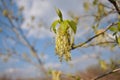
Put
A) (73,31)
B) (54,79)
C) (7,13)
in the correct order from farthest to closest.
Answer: (7,13), (54,79), (73,31)

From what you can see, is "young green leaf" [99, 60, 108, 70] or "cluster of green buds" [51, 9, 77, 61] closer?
"cluster of green buds" [51, 9, 77, 61]

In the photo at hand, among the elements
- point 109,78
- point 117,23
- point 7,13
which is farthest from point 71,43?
point 7,13

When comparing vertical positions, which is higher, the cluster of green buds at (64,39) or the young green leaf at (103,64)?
the young green leaf at (103,64)

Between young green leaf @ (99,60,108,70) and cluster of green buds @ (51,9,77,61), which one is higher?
young green leaf @ (99,60,108,70)

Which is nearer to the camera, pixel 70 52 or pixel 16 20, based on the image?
pixel 70 52

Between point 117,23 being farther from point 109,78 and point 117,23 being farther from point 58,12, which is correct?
point 109,78

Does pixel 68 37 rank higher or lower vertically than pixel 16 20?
lower

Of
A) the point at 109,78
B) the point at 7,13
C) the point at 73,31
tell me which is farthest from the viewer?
the point at 7,13

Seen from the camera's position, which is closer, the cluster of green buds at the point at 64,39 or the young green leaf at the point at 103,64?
the cluster of green buds at the point at 64,39

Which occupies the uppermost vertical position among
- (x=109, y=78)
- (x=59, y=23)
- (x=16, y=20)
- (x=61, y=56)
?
(x=16, y=20)

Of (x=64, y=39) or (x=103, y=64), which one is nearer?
(x=64, y=39)
